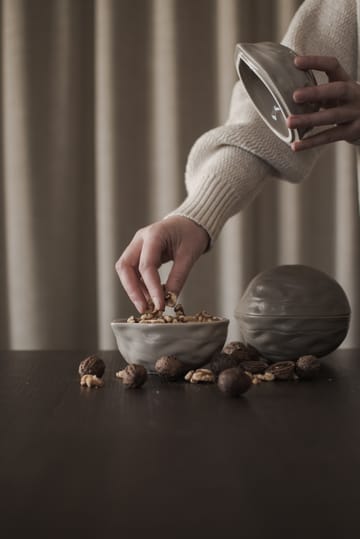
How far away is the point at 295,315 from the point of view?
90 centimetres

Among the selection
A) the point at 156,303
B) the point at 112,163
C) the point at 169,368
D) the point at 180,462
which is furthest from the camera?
the point at 112,163

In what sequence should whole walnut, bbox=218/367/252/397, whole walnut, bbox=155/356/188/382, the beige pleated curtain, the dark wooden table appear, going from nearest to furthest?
the dark wooden table
whole walnut, bbox=218/367/252/397
whole walnut, bbox=155/356/188/382
the beige pleated curtain

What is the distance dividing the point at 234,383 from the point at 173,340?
0.16 m

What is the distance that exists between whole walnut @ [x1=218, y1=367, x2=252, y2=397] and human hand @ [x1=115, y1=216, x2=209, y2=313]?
0.23m

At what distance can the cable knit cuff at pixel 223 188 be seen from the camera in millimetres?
1113

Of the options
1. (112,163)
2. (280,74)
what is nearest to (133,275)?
(280,74)

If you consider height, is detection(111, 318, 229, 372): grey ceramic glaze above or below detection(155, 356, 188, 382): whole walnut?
above

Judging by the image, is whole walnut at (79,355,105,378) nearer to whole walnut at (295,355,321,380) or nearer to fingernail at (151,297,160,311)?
fingernail at (151,297,160,311)

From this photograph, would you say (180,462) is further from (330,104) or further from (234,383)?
(330,104)

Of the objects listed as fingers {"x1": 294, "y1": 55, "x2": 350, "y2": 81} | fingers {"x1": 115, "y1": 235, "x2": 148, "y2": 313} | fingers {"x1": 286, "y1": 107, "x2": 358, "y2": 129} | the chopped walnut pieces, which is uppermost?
fingers {"x1": 294, "y1": 55, "x2": 350, "y2": 81}

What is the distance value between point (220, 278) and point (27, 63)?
3.19 feet

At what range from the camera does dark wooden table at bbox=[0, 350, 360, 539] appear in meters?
0.34

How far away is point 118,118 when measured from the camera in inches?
82.0

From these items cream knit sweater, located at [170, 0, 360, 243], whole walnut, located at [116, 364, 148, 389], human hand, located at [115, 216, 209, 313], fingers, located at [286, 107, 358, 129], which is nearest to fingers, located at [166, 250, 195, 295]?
human hand, located at [115, 216, 209, 313]
